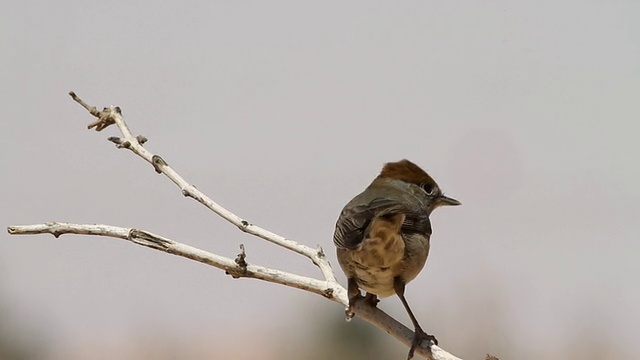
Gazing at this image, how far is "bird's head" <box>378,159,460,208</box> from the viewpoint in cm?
729

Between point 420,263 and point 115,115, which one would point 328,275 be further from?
point 115,115

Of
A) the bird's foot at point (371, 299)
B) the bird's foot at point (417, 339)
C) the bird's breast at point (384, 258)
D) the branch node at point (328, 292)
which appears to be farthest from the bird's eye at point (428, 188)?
→ the branch node at point (328, 292)

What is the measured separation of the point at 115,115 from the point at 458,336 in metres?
16.6

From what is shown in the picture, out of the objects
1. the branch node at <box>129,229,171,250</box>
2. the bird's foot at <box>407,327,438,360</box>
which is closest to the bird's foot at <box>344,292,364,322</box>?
the bird's foot at <box>407,327,438,360</box>

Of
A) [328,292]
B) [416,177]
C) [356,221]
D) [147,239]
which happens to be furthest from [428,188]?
[147,239]

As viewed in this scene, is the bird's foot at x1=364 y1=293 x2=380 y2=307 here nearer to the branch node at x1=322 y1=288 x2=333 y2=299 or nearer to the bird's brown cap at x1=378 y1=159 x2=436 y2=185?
the branch node at x1=322 y1=288 x2=333 y2=299

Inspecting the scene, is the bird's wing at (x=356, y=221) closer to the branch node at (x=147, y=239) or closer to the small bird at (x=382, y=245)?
the small bird at (x=382, y=245)

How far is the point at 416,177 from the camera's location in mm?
7289

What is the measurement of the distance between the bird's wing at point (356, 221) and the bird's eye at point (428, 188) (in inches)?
43.3

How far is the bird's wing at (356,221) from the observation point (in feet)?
19.0

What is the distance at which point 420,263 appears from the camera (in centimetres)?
632

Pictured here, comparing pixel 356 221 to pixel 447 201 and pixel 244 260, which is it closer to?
pixel 244 260

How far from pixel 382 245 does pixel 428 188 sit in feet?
4.96

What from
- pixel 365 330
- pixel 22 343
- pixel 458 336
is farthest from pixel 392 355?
pixel 22 343
